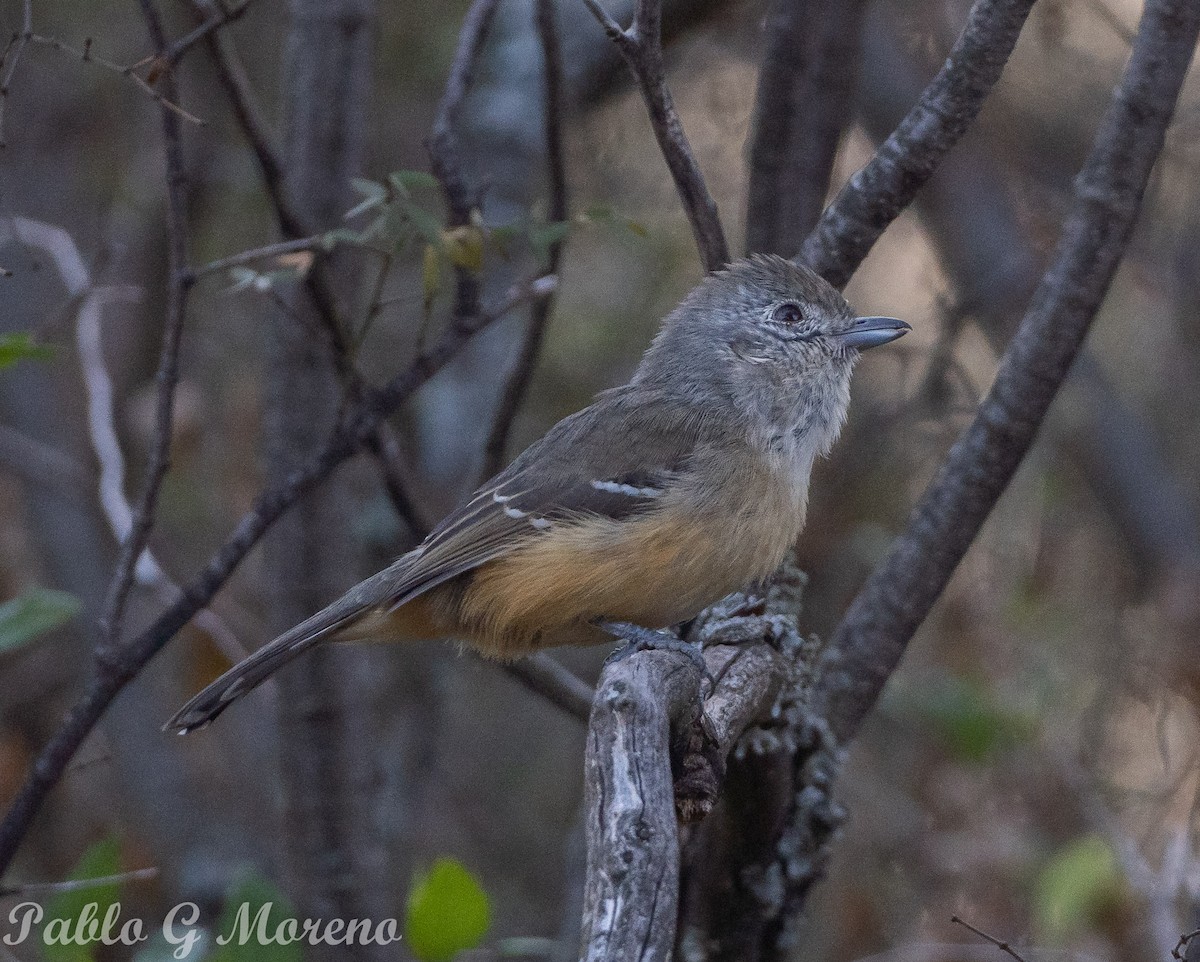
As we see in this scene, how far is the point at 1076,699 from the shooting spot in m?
6.79

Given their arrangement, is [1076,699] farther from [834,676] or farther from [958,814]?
[834,676]

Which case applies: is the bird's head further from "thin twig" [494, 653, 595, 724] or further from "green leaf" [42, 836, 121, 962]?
"green leaf" [42, 836, 121, 962]

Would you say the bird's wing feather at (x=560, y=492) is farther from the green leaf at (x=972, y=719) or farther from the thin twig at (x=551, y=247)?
the green leaf at (x=972, y=719)

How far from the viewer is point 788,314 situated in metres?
4.18

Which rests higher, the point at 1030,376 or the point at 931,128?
the point at 931,128

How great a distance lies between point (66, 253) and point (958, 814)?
4.37 metres

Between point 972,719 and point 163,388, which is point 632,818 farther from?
point 972,719

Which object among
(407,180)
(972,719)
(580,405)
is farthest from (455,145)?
(580,405)

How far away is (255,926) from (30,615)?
97 cm

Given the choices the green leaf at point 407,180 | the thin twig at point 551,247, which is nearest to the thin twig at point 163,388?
the green leaf at point 407,180

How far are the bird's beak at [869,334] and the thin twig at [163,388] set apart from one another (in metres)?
1.93

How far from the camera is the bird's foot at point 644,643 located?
320 centimetres

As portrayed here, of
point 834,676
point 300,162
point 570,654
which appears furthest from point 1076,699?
point 300,162

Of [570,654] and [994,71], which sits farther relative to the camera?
[570,654]
